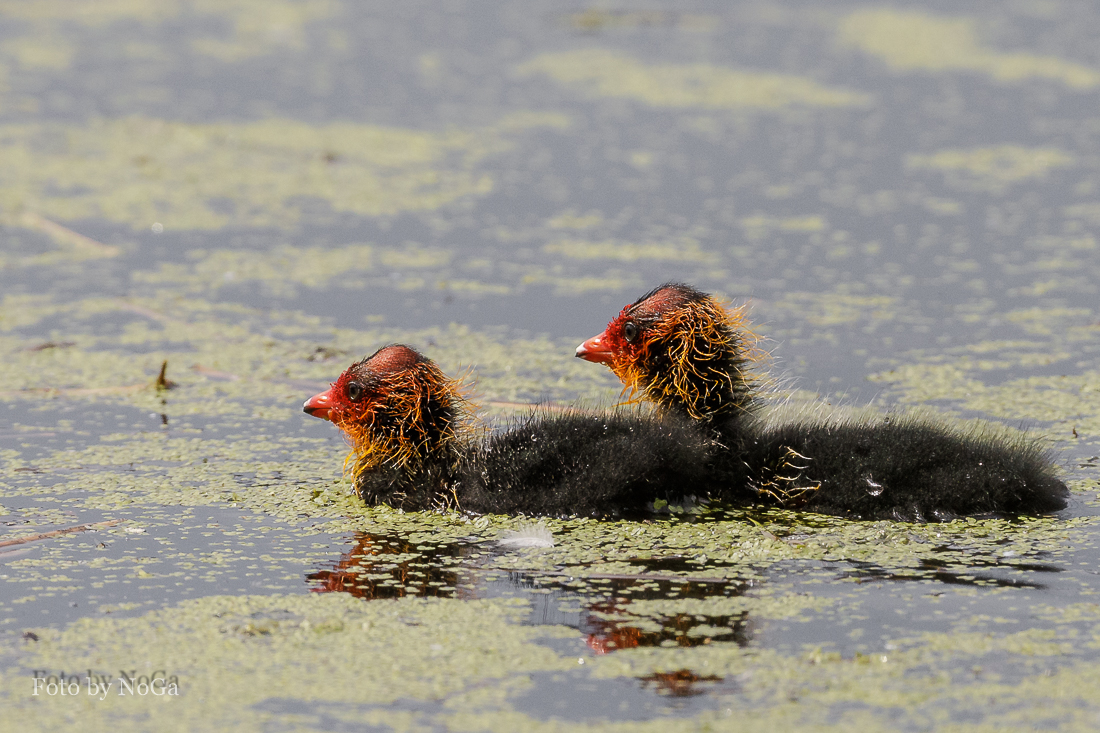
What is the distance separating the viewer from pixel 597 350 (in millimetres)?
5906

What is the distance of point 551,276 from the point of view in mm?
8867

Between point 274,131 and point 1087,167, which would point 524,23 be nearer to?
point 274,131

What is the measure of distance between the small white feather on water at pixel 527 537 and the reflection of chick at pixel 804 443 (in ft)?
2.64

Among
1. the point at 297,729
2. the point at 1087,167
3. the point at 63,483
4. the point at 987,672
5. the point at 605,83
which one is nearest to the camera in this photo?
the point at 297,729

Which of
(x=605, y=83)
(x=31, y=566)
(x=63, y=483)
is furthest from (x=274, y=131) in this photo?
(x=31, y=566)

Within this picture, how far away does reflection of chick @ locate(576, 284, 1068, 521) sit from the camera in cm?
537

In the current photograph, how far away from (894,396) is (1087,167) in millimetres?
4821

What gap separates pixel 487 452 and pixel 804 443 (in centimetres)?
121

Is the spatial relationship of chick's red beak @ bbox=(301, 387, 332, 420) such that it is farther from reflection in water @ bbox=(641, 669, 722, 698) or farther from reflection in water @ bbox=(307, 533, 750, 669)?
reflection in water @ bbox=(641, 669, 722, 698)

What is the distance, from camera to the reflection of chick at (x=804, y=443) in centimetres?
537

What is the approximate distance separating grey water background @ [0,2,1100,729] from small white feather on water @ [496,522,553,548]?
0.88ft

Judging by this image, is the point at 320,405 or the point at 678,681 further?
the point at 320,405

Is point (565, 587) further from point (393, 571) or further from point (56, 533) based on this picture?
point (56, 533)

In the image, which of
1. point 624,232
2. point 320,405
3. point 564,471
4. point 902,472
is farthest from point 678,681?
point 624,232
